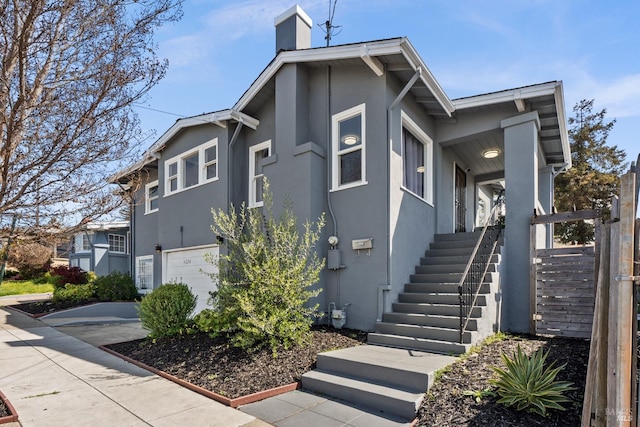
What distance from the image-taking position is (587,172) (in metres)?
18.1

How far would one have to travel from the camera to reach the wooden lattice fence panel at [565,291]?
6.50m

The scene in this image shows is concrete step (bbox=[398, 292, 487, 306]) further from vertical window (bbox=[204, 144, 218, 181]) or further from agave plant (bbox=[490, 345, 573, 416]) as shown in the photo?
vertical window (bbox=[204, 144, 218, 181])

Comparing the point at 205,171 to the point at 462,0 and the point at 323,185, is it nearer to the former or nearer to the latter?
the point at 323,185

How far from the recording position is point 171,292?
24.2ft

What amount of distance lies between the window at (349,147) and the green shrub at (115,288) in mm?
9822

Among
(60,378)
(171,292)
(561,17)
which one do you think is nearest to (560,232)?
(561,17)

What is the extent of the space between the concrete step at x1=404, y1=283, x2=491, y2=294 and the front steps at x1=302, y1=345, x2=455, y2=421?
170cm

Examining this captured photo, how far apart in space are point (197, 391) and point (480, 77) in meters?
10.7

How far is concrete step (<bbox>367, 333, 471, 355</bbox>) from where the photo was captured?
17.8 ft

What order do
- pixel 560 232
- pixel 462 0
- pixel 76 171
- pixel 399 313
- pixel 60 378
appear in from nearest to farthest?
pixel 76 171, pixel 60 378, pixel 399 313, pixel 462 0, pixel 560 232

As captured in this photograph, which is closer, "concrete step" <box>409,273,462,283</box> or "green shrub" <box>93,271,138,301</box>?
"concrete step" <box>409,273,462,283</box>

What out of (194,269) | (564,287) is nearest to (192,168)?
(194,269)

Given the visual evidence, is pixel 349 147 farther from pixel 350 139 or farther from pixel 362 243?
pixel 362 243

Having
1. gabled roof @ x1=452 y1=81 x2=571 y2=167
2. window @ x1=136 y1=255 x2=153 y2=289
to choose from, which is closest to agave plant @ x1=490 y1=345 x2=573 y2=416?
gabled roof @ x1=452 y1=81 x2=571 y2=167
